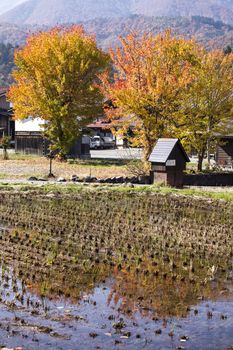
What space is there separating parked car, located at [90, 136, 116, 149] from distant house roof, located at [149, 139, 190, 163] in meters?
33.7

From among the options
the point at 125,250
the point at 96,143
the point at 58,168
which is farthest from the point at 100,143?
the point at 125,250

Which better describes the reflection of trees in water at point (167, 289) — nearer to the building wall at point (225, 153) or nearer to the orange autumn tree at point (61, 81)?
the building wall at point (225, 153)

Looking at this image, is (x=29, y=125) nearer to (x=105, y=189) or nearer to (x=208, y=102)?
(x=208, y=102)

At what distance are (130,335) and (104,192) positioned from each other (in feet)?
48.0

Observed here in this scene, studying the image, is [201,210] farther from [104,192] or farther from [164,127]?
[164,127]

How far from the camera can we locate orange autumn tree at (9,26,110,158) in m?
38.5

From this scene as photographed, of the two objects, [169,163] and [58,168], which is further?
[58,168]

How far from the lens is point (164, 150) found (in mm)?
25828

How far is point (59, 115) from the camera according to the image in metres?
39.0

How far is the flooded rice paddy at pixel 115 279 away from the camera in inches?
315

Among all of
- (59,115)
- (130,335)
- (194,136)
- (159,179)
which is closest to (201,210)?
(159,179)

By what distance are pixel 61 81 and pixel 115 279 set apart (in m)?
29.4

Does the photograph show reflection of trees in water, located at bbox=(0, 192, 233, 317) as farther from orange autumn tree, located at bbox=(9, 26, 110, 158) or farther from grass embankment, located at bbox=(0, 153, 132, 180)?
orange autumn tree, located at bbox=(9, 26, 110, 158)

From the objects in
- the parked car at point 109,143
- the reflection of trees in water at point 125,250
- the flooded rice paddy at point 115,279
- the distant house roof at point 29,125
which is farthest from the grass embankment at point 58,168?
the parked car at point 109,143
